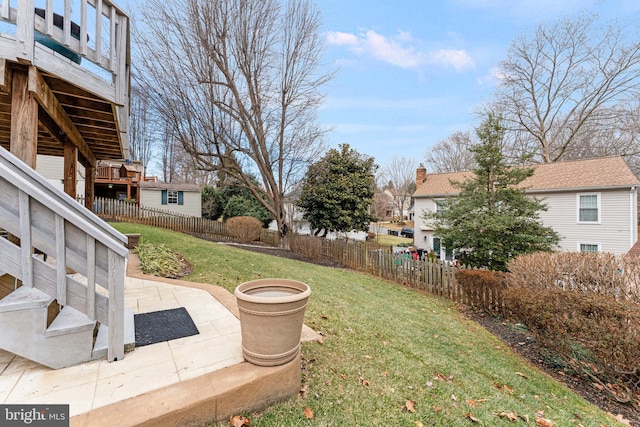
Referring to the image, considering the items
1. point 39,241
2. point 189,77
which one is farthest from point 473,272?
point 189,77

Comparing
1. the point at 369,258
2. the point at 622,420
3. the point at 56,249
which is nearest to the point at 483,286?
the point at 622,420

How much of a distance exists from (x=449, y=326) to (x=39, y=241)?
5.69 metres

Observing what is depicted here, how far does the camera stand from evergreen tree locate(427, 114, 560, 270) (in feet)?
29.2

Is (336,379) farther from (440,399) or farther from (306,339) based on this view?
(440,399)

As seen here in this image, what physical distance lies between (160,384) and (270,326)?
2.72 ft

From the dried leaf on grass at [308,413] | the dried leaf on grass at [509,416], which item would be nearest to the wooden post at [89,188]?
the dried leaf on grass at [308,413]

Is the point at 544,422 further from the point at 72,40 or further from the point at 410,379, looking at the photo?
the point at 72,40

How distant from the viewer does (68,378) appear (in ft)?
6.25

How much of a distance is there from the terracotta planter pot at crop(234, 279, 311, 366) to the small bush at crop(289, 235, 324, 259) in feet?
32.4

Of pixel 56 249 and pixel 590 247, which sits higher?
pixel 56 249

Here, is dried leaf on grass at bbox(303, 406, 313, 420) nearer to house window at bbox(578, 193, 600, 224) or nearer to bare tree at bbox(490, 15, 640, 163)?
house window at bbox(578, 193, 600, 224)

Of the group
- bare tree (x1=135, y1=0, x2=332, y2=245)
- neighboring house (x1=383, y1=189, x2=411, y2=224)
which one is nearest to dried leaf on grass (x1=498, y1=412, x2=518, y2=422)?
bare tree (x1=135, y1=0, x2=332, y2=245)

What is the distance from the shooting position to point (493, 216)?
30.0 feet

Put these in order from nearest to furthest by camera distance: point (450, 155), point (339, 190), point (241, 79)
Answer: point (241, 79)
point (339, 190)
point (450, 155)
